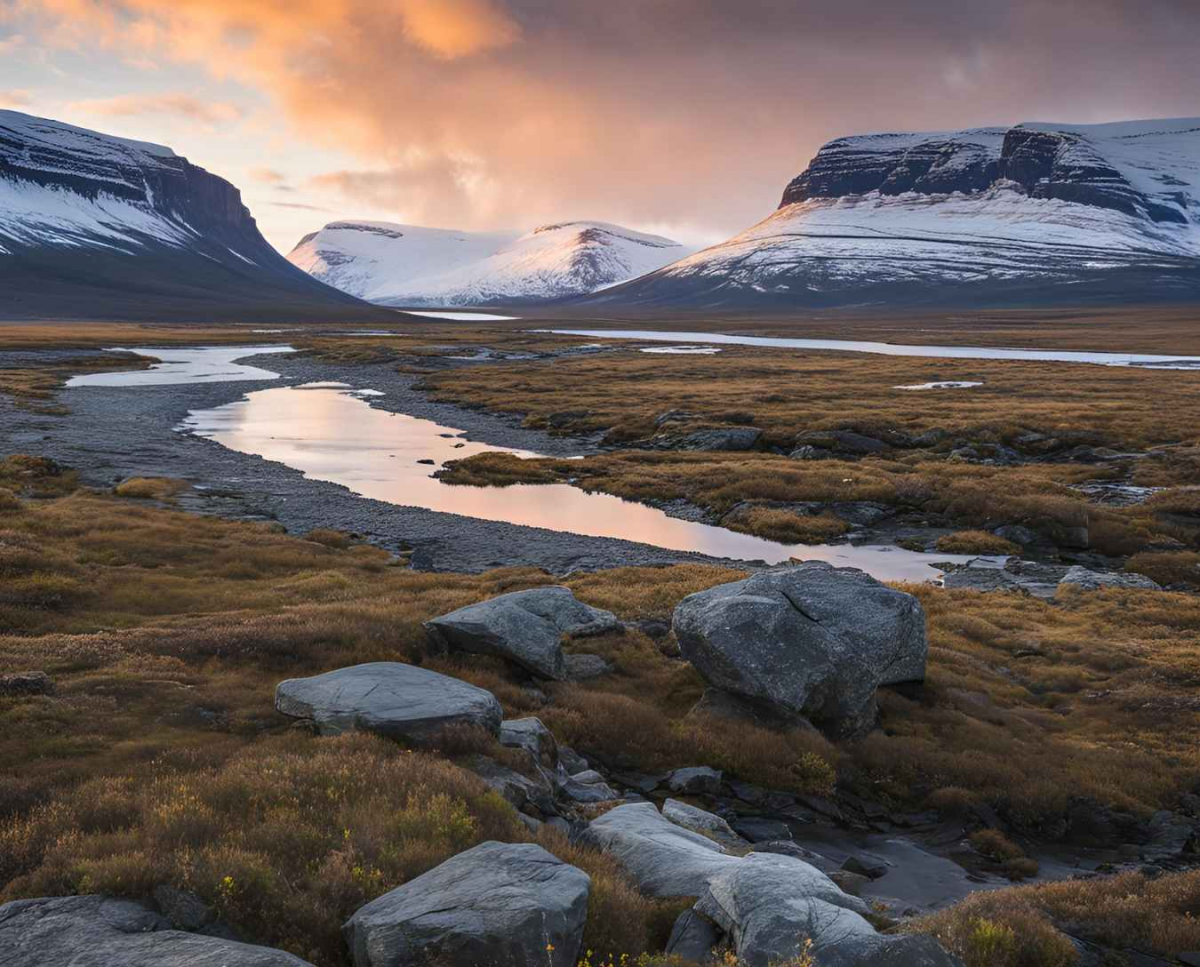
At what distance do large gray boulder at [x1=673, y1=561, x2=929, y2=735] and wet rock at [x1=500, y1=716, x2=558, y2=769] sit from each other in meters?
4.94

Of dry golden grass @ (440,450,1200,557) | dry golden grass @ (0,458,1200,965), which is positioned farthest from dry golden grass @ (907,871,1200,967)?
dry golden grass @ (440,450,1200,557)

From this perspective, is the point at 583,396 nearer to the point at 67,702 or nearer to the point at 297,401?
the point at 297,401

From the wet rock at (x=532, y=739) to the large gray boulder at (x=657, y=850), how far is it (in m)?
2.19

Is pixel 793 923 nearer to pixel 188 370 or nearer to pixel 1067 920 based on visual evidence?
pixel 1067 920

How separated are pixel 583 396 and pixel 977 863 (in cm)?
8034

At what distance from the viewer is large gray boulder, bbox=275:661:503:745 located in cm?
1469

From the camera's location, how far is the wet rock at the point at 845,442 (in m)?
61.8

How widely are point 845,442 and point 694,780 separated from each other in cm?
4876

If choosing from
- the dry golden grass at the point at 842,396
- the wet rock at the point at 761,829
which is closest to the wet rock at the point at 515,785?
the wet rock at the point at 761,829

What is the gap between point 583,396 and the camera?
9456 cm

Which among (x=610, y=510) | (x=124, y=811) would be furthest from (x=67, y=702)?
(x=610, y=510)

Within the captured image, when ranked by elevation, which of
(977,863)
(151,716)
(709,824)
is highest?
(151,716)

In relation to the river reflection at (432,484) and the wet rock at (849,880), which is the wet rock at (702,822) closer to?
the wet rock at (849,880)

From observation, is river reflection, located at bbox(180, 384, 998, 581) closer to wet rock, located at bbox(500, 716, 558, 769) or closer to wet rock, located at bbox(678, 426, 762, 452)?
wet rock, located at bbox(678, 426, 762, 452)
